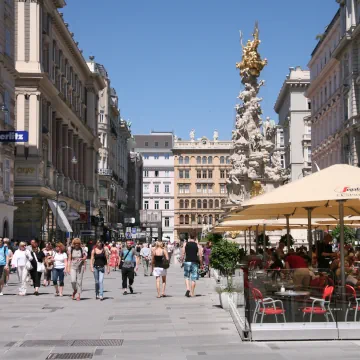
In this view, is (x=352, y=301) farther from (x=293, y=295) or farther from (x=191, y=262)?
(x=191, y=262)

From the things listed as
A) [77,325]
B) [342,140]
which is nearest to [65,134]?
[342,140]

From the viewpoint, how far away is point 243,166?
177ft

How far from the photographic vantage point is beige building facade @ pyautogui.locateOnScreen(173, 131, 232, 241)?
14750cm

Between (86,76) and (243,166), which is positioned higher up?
(86,76)

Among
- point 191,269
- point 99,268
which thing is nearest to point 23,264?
point 99,268

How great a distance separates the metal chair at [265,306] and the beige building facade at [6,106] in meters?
27.1

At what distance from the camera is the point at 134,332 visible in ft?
48.8

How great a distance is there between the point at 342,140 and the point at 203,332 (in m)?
54.7

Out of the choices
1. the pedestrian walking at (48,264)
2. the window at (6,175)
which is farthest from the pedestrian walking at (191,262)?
the window at (6,175)

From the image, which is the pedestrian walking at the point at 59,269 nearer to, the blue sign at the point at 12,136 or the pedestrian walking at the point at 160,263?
the pedestrian walking at the point at 160,263

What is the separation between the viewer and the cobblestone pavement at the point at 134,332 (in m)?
12.2

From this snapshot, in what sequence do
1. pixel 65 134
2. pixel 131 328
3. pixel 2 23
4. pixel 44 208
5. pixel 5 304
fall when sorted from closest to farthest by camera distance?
pixel 131 328 < pixel 5 304 < pixel 2 23 < pixel 44 208 < pixel 65 134

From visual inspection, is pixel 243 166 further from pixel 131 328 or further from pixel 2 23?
pixel 131 328

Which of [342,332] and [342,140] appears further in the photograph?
[342,140]
